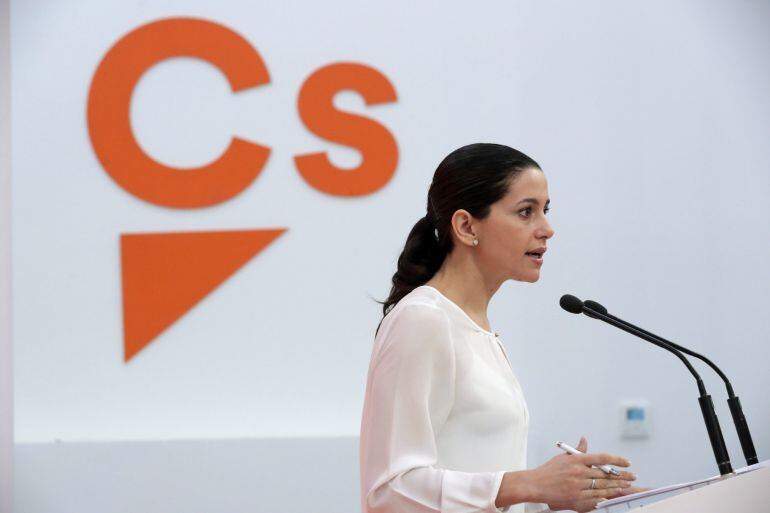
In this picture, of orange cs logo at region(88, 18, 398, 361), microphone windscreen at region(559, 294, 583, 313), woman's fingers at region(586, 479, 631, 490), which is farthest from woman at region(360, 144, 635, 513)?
orange cs logo at region(88, 18, 398, 361)

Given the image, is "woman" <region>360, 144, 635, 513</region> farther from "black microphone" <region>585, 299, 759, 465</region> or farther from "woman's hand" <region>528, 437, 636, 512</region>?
"black microphone" <region>585, 299, 759, 465</region>

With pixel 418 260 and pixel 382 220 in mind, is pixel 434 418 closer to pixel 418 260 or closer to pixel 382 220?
pixel 418 260

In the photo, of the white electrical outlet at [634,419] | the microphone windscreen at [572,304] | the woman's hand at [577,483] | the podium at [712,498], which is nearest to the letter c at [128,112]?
the white electrical outlet at [634,419]

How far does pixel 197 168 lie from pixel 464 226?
2.23 m

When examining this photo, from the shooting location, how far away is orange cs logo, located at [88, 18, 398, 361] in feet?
11.9

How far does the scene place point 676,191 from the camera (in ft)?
12.1

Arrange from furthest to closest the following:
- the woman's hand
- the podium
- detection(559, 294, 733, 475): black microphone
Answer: detection(559, 294, 733, 475): black microphone < the woman's hand < the podium

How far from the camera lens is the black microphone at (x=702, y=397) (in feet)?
5.02

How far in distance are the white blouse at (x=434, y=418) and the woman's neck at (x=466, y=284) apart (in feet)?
0.14

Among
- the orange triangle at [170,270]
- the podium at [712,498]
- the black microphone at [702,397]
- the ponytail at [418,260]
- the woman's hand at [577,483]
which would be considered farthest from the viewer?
the orange triangle at [170,270]

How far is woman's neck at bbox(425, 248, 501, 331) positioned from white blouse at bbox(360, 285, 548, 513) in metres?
0.04

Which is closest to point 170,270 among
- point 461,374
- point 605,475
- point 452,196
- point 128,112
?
point 128,112

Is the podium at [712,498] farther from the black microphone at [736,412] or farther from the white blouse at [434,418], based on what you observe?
the black microphone at [736,412]

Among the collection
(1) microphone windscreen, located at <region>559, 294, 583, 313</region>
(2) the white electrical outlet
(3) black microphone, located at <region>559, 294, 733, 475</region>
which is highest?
(1) microphone windscreen, located at <region>559, 294, 583, 313</region>
